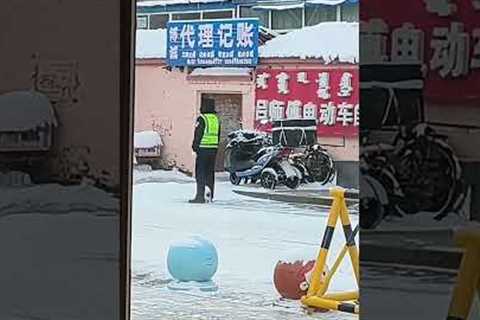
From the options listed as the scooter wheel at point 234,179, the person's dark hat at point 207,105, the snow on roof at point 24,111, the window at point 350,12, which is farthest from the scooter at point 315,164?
the snow on roof at point 24,111

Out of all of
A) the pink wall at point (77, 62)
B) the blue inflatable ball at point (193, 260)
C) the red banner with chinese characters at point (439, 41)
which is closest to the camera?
the red banner with chinese characters at point (439, 41)

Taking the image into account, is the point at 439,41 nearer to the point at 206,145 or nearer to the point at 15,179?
the point at 206,145

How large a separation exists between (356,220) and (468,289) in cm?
43

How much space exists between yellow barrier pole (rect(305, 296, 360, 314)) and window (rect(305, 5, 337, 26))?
87 centimetres

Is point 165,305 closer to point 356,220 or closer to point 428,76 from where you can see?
point 356,220

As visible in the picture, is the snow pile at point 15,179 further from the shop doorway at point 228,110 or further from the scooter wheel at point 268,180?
the scooter wheel at point 268,180

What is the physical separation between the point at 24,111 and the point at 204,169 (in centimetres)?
59

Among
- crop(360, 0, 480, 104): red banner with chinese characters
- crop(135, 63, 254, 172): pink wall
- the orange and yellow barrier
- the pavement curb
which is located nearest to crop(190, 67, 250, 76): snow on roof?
crop(135, 63, 254, 172): pink wall

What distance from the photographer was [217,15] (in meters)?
2.78

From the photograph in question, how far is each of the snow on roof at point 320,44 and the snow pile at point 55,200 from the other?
2.26 feet

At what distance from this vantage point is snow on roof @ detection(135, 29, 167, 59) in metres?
2.75

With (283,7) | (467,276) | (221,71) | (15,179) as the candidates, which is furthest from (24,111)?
(467,276)

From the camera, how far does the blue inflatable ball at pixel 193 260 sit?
2.96 m

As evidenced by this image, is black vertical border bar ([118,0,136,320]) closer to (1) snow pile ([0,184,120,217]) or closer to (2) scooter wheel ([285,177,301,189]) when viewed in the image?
(1) snow pile ([0,184,120,217])
